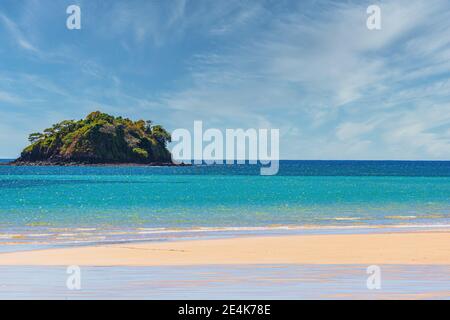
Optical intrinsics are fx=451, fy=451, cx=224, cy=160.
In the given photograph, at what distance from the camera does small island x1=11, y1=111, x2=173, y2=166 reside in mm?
181625

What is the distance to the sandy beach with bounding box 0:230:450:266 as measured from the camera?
41.0 feet

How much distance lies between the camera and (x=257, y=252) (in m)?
14.2

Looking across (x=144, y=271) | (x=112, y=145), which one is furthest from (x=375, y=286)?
(x=112, y=145)

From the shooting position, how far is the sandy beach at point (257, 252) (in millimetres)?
→ 12500

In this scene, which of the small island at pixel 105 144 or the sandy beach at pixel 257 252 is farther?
the small island at pixel 105 144

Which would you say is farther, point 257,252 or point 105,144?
point 105,144

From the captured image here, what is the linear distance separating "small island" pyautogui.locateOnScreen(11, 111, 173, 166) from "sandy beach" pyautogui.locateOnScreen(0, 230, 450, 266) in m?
170

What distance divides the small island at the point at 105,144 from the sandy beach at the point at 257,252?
170208 millimetres

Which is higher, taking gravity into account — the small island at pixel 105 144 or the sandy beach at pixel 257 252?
the small island at pixel 105 144

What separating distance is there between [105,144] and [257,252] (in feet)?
586

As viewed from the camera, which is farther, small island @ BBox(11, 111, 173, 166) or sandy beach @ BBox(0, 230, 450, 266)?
small island @ BBox(11, 111, 173, 166)

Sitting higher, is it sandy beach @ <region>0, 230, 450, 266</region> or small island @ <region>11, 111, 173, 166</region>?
small island @ <region>11, 111, 173, 166</region>

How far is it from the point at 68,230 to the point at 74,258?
9446mm
